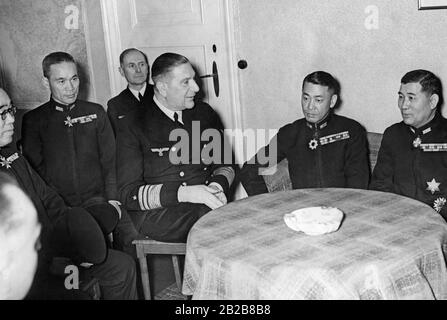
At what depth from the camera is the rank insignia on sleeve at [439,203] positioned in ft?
7.34

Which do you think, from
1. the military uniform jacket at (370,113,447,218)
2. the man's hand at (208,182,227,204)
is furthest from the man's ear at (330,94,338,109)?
the man's hand at (208,182,227,204)

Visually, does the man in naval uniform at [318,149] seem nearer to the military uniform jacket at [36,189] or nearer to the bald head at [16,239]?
the military uniform jacket at [36,189]

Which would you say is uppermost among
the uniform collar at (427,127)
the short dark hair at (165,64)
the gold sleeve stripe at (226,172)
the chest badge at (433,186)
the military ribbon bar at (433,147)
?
the short dark hair at (165,64)

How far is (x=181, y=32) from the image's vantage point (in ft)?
8.97

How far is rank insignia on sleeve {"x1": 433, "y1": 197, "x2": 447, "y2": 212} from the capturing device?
2.24 meters

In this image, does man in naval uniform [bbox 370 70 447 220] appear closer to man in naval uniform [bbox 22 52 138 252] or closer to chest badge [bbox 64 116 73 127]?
man in naval uniform [bbox 22 52 138 252]

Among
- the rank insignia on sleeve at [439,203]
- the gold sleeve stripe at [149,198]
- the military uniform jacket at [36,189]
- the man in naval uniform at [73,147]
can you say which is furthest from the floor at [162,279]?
the rank insignia on sleeve at [439,203]

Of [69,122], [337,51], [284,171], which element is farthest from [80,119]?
[337,51]

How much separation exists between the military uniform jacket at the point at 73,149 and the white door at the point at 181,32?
13.3 inches

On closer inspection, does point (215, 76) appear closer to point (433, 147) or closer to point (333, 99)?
point (333, 99)

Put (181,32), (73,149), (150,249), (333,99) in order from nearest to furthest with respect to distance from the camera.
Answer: (150,249), (73,149), (333,99), (181,32)

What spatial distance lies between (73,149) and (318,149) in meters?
1.00
